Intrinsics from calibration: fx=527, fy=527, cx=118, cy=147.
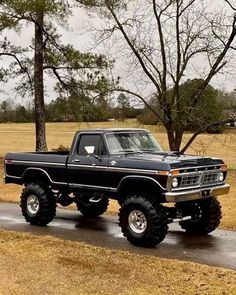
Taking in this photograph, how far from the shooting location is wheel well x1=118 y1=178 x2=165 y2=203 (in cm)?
899

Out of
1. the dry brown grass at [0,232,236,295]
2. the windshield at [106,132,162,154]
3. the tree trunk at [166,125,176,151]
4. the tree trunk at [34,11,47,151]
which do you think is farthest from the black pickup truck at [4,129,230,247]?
the tree trunk at [34,11,47,151]

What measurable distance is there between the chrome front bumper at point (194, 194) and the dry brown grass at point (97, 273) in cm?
113

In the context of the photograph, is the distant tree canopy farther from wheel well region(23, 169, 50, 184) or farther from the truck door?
the truck door

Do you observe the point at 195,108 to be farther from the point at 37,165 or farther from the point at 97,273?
the point at 97,273

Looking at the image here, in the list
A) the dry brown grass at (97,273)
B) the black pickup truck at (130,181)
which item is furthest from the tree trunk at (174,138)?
the dry brown grass at (97,273)

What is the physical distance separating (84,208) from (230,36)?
11.7m

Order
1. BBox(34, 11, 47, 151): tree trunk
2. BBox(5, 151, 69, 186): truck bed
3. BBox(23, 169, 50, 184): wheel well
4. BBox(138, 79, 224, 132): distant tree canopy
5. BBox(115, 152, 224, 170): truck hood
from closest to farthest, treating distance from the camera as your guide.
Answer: BBox(115, 152, 224, 170): truck hood < BBox(5, 151, 69, 186): truck bed < BBox(23, 169, 50, 184): wheel well < BBox(138, 79, 224, 132): distant tree canopy < BBox(34, 11, 47, 151): tree trunk

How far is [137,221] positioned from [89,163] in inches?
61.9

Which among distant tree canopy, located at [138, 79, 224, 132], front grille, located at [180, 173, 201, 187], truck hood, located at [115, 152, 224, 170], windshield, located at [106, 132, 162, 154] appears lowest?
front grille, located at [180, 173, 201, 187]

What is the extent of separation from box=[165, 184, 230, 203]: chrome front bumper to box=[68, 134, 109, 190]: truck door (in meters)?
1.53

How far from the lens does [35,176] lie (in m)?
11.5

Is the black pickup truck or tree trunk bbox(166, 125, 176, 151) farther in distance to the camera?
tree trunk bbox(166, 125, 176, 151)

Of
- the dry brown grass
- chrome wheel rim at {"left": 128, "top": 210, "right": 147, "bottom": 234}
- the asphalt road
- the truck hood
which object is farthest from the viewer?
chrome wheel rim at {"left": 128, "top": 210, "right": 147, "bottom": 234}

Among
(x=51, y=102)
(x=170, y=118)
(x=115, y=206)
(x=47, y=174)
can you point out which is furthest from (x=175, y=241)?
(x=51, y=102)
